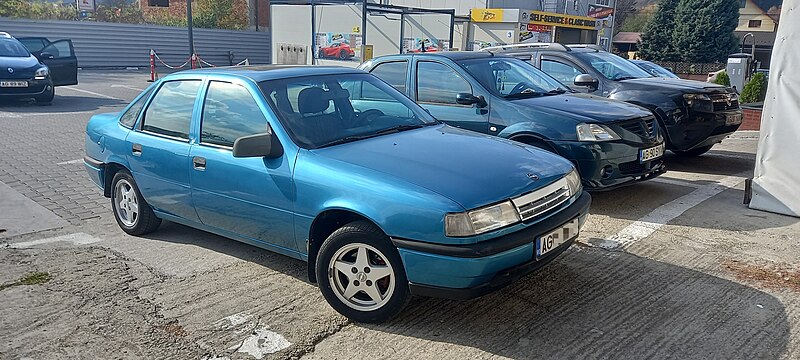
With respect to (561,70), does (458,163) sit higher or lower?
lower

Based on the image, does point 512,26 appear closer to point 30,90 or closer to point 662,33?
point 30,90

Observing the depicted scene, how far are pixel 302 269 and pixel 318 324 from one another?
0.95 metres

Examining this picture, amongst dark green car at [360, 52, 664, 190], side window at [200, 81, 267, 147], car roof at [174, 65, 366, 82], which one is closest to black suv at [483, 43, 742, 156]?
dark green car at [360, 52, 664, 190]

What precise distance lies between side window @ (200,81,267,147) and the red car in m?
22.3

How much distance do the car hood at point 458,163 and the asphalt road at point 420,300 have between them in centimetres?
84

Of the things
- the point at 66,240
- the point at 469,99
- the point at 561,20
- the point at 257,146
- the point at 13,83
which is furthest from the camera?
the point at 561,20

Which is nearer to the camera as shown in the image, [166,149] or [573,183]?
[573,183]

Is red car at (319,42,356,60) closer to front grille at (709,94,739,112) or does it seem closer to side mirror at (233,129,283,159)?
front grille at (709,94,739,112)

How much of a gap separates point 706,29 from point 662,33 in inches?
101

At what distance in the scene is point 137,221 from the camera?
5.41 m

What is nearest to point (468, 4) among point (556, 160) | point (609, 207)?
point (609, 207)

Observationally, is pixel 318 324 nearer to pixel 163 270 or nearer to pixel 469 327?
pixel 469 327

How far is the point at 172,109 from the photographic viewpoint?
5043 mm

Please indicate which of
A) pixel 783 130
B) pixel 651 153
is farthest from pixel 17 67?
pixel 783 130
